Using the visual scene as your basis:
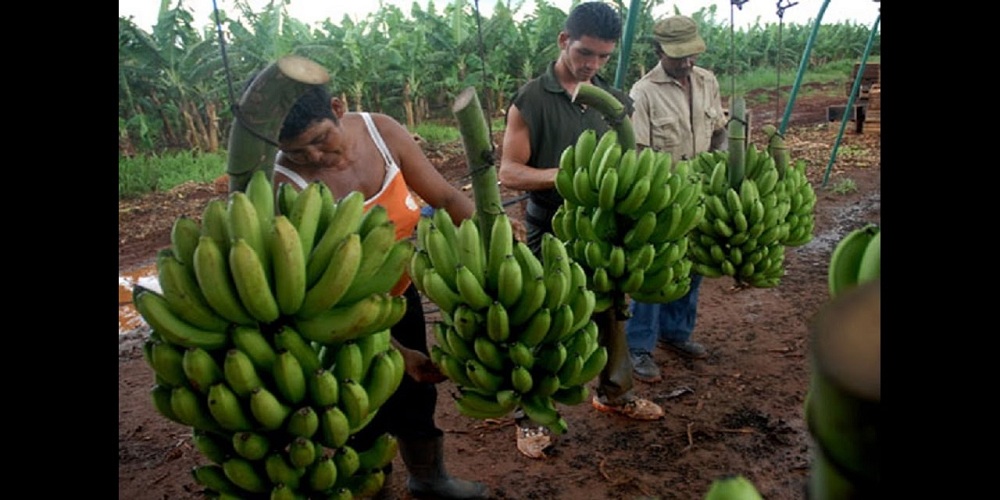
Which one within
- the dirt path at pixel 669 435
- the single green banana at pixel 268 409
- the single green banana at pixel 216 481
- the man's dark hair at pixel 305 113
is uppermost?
the man's dark hair at pixel 305 113

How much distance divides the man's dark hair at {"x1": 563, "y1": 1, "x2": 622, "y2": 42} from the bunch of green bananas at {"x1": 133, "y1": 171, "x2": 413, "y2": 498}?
182 cm

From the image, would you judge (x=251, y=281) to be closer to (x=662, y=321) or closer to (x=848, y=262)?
(x=848, y=262)

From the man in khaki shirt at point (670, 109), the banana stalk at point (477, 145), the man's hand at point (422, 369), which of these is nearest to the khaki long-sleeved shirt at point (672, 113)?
the man in khaki shirt at point (670, 109)

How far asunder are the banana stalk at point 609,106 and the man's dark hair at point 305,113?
70cm

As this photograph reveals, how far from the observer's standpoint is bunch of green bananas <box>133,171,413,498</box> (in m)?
1.23

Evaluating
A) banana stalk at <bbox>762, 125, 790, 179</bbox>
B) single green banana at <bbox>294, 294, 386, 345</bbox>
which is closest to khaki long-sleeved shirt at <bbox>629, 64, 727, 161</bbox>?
banana stalk at <bbox>762, 125, 790, 179</bbox>

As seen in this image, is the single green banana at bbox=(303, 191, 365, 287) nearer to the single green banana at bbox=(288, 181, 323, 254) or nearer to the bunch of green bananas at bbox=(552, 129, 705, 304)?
the single green banana at bbox=(288, 181, 323, 254)

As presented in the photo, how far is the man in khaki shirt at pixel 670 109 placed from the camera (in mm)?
3666

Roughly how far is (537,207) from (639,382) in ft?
4.08

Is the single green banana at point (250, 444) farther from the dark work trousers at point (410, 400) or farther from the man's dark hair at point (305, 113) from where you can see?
the dark work trousers at point (410, 400)

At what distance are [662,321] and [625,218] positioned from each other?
7.58 ft

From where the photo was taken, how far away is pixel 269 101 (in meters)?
1.04

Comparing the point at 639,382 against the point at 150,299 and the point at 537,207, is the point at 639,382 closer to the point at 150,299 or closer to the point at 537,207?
the point at 537,207
